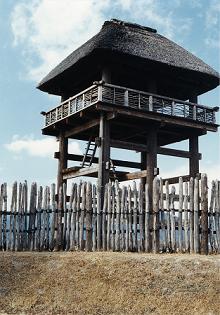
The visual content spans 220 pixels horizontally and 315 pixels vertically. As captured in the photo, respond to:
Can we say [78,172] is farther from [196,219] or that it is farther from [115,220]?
[196,219]

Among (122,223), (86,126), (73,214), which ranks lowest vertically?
(122,223)

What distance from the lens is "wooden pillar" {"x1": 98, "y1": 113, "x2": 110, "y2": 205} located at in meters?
18.4

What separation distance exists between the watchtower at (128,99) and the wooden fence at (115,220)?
3.25 m

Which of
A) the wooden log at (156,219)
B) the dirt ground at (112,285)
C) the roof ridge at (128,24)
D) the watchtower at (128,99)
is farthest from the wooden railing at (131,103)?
Answer: the dirt ground at (112,285)

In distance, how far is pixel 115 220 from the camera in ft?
47.2

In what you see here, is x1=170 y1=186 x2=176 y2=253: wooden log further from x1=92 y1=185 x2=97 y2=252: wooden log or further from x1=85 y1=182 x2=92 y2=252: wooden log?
x1=85 y1=182 x2=92 y2=252: wooden log

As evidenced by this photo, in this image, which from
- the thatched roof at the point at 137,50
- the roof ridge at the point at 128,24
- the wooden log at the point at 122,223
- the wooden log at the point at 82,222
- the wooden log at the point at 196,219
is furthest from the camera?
the roof ridge at the point at 128,24

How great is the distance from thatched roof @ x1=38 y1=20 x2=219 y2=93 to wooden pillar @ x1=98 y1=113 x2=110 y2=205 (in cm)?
277

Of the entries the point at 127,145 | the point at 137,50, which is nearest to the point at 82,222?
the point at 127,145

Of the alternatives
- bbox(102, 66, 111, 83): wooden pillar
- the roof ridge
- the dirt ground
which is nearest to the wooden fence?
the dirt ground

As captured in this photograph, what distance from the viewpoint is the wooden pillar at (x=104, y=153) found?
1842 cm

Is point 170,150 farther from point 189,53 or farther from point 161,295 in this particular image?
point 161,295

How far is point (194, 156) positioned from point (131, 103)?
4.23 metres

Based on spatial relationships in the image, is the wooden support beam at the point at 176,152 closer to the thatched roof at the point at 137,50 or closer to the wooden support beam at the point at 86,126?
the wooden support beam at the point at 86,126
